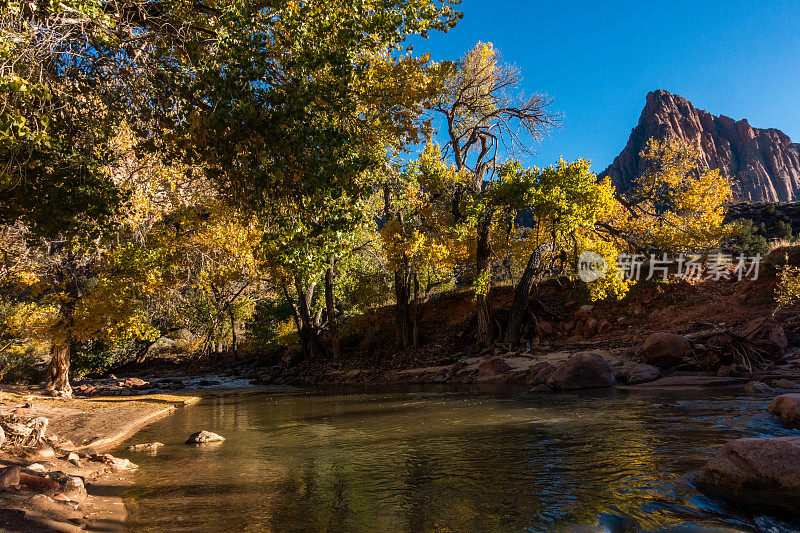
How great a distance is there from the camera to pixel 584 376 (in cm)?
1426

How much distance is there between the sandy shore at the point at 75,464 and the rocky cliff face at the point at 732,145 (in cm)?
12667

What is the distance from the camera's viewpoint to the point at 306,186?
6.73m

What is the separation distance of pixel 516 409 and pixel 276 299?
83.4ft

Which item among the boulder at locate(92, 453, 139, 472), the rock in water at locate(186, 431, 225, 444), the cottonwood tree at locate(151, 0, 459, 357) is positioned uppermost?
the cottonwood tree at locate(151, 0, 459, 357)

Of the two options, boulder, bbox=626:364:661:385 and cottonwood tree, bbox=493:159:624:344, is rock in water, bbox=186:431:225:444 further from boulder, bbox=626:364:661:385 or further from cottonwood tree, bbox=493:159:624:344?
cottonwood tree, bbox=493:159:624:344

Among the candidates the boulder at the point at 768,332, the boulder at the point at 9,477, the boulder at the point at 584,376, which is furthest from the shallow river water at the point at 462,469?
the boulder at the point at 768,332

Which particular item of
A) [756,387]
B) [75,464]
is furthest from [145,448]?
[756,387]

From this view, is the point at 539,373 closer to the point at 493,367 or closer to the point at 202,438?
the point at 493,367

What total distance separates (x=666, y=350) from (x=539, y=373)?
155 inches

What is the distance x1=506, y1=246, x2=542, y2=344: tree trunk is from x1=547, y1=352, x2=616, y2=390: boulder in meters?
7.26

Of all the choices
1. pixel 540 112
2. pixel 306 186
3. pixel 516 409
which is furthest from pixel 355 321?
pixel 306 186

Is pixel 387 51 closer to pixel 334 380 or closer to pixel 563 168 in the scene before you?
pixel 563 168

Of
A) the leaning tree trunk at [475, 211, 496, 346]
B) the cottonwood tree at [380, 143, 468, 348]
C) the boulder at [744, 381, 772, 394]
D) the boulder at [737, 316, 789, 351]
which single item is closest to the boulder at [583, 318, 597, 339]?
the leaning tree trunk at [475, 211, 496, 346]

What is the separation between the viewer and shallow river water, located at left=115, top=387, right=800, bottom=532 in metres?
4.65
